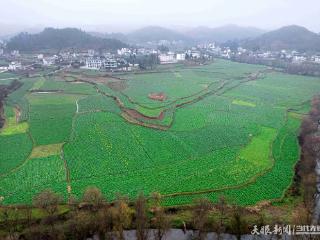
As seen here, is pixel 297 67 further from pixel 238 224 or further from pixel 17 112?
pixel 238 224

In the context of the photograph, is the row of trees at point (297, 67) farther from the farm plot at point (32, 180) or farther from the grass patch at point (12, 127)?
the farm plot at point (32, 180)

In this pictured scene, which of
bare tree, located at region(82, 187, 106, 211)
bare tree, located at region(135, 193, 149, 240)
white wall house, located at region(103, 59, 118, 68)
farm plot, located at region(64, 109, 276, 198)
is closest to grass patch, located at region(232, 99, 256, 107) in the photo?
farm plot, located at region(64, 109, 276, 198)

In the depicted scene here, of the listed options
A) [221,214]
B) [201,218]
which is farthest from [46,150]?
[221,214]

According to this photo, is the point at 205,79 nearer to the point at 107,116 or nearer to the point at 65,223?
the point at 107,116

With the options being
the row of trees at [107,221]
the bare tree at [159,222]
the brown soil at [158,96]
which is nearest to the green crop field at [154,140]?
the brown soil at [158,96]

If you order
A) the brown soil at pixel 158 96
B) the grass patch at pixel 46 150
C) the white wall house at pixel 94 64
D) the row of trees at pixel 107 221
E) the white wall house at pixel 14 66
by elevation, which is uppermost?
the white wall house at pixel 94 64

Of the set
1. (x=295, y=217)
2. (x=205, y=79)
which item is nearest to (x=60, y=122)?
(x=295, y=217)
